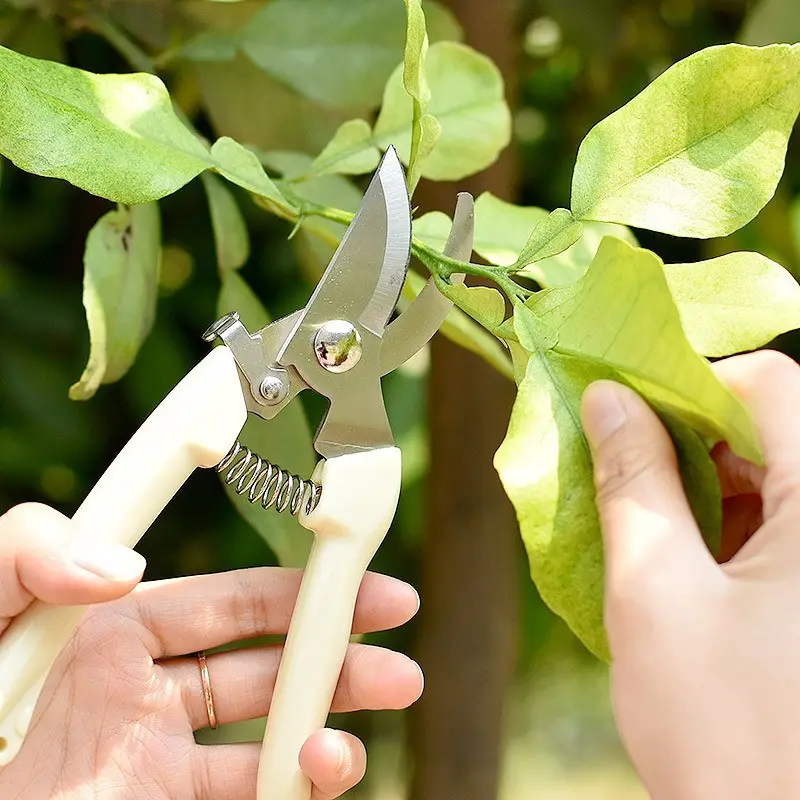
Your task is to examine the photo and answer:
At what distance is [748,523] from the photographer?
0.29m

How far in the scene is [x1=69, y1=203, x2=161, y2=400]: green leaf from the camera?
33 cm

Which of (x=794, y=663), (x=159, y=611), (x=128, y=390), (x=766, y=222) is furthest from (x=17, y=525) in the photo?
(x=766, y=222)

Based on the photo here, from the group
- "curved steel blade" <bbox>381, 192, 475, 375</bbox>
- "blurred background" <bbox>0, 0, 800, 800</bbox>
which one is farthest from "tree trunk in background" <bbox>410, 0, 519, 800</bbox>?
"curved steel blade" <bbox>381, 192, 475, 375</bbox>

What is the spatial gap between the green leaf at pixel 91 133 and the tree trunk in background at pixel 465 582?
0.81 feet

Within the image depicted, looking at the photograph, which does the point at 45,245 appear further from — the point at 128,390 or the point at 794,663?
the point at 794,663

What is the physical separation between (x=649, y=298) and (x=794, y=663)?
0.27ft

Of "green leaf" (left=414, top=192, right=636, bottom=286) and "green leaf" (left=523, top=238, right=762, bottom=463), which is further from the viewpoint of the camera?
"green leaf" (left=414, top=192, right=636, bottom=286)

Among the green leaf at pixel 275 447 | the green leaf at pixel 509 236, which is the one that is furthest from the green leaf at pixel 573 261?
the green leaf at pixel 275 447

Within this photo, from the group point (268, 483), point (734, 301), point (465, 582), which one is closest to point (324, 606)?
point (268, 483)

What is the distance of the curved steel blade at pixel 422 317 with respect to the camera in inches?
11.6

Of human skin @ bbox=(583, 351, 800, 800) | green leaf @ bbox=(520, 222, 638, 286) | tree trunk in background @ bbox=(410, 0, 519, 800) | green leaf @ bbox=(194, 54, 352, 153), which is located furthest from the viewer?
tree trunk in background @ bbox=(410, 0, 519, 800)

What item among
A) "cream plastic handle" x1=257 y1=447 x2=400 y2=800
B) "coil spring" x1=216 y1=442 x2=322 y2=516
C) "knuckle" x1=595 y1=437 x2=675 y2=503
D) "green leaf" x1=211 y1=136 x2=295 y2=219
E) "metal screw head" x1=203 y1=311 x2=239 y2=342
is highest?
"green leaf" x1=211 y1=136 x2=295 y2=219

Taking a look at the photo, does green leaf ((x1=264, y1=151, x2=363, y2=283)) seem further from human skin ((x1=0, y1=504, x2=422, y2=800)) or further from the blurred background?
human skin ((x1=0, y1=504, x2=422, y2=800))

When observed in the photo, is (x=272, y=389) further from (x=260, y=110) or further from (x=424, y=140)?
(x=260, y=110)
